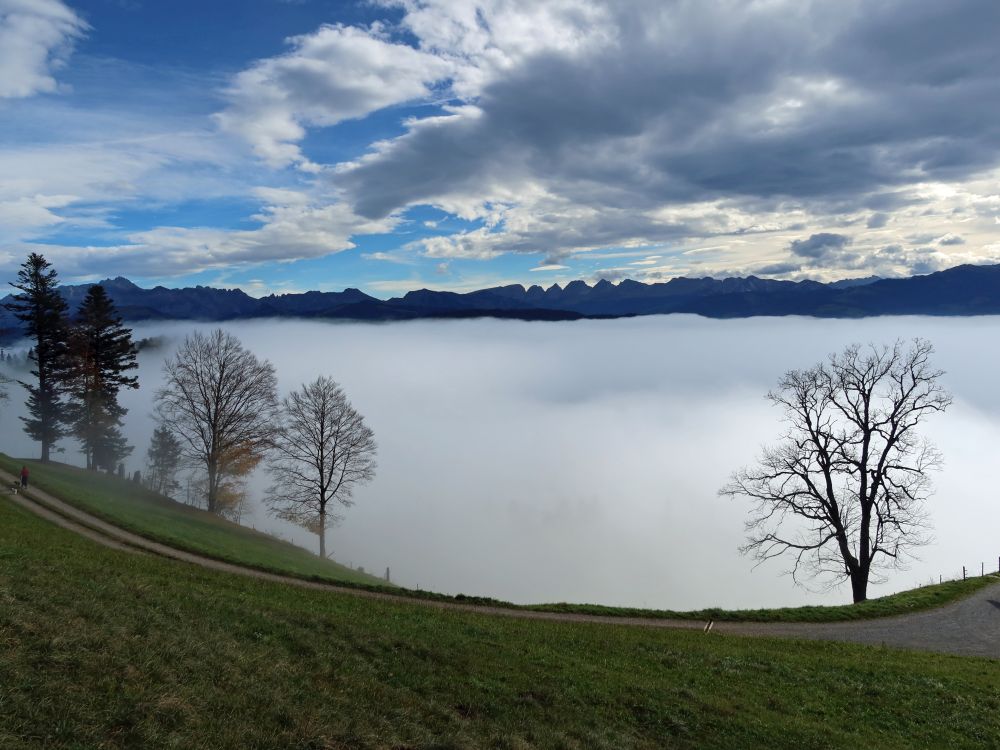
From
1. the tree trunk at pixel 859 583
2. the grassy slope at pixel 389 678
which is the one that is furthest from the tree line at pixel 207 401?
the tree trunk at pixel 859 583

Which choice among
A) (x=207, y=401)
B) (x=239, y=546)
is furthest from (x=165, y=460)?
(x=239, y=546)

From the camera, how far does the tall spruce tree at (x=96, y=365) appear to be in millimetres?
52125

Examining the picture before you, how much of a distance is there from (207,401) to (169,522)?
1411 cm

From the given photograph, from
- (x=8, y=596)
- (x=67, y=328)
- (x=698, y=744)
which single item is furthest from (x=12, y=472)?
(x=698, y=744)

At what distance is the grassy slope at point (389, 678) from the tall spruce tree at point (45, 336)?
3726 cm

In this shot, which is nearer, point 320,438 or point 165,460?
point 320,438

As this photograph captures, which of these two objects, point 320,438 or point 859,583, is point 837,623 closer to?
point 859,583

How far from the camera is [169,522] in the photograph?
1487 inches

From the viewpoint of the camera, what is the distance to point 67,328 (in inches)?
2031

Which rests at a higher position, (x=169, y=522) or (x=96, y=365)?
(x=96, y=365)

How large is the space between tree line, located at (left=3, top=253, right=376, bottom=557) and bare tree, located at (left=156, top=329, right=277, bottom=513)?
0.09 meters

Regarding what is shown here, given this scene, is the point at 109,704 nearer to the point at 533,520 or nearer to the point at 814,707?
the point at 814,707

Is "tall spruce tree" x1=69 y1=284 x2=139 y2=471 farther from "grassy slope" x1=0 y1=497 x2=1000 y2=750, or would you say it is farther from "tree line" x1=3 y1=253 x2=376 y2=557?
"grassy slope" x1=0 y1=497 x2=1000 y2=750

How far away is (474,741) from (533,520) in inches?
5619
